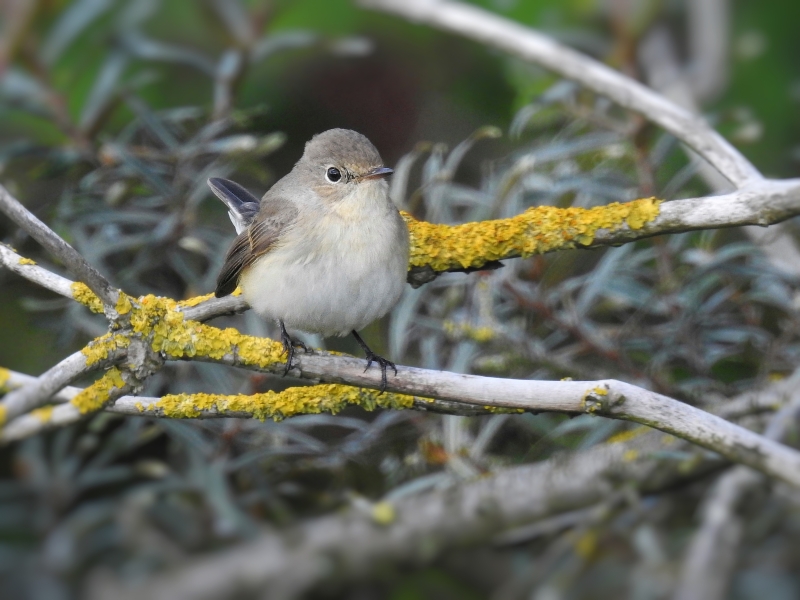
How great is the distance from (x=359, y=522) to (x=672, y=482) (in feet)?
3.24

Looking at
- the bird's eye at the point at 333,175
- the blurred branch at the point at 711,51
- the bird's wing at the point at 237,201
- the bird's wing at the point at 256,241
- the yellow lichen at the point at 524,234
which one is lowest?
the yellow lichen at the point at 524,234

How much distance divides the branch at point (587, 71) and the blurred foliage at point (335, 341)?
15 cm

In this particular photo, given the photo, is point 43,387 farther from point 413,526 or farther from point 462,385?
point 413,526

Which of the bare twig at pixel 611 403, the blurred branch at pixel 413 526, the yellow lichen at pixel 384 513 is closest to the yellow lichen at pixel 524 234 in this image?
the bare twig at pixel 611 403

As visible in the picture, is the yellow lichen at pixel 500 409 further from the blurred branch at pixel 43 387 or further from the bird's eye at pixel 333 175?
the bird's eye at pixel 333 175

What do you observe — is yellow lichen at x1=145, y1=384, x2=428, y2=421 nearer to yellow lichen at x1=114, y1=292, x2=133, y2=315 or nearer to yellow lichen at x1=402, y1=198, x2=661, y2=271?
yellow lichen at x1=114, y1=292, x2=133, y2=315

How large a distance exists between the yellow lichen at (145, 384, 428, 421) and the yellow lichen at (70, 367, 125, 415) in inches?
4.6

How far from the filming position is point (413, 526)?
2.66 meters

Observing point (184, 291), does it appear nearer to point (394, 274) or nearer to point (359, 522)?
point (359, 522)

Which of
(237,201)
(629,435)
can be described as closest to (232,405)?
(237,201)

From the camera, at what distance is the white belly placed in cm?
180

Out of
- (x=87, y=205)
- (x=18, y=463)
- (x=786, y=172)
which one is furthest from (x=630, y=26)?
(x=18, y=463)

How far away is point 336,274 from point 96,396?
0.61 meters

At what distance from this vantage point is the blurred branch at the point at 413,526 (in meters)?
2.40
